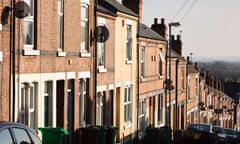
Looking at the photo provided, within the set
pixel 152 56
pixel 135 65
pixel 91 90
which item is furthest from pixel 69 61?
pixel 152 56

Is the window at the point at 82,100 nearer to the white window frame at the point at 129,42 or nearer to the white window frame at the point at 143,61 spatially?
the white window frame at the point at 129,42

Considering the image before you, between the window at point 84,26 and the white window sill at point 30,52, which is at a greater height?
the window at point 84,26

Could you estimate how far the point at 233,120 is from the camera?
244 ft

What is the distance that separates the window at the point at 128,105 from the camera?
1068 inches

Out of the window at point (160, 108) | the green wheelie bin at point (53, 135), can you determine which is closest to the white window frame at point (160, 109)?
the window at point (160, 108)

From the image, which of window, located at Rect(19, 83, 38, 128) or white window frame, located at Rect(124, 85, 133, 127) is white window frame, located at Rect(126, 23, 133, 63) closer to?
white window frame, located at Rect(124, 85, 133, 127)

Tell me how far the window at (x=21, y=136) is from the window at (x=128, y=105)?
59.4 feet

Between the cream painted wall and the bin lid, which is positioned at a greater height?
the cream painted wall

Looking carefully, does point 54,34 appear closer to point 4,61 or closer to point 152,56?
point 4,61

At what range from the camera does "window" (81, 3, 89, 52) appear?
20.8 m

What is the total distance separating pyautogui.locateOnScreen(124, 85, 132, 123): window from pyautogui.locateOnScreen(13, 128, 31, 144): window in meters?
18.1

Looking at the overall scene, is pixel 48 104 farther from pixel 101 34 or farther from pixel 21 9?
pixel 101 34

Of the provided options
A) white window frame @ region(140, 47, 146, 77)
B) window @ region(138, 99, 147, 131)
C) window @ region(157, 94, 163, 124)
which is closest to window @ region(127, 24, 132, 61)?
white window frame @ region(140, 47, 146, 77)

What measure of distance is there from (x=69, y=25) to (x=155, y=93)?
609 inches
